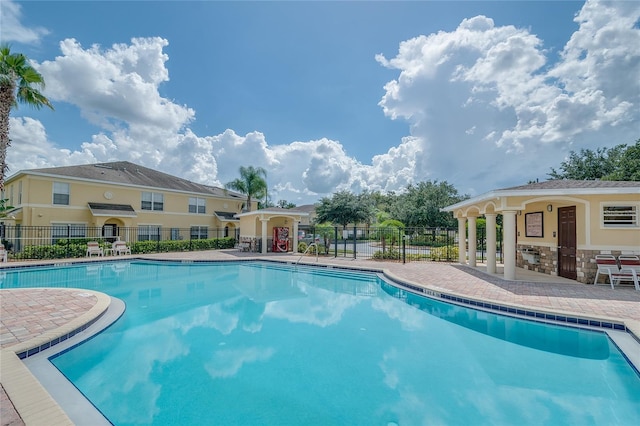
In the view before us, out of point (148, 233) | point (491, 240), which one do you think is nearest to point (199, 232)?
point (148, 233)

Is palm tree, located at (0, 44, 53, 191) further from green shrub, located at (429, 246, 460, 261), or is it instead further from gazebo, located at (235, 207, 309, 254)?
green shrub, located at (429, 246, 460, 261)

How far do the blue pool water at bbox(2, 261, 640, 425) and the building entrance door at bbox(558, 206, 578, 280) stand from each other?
208 inches

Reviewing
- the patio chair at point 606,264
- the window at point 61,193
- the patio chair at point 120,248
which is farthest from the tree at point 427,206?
the window at point 61,193

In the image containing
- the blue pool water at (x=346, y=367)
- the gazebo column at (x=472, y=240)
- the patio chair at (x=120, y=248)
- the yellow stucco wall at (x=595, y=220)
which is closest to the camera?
the blue pool water at (x=346, y=367)

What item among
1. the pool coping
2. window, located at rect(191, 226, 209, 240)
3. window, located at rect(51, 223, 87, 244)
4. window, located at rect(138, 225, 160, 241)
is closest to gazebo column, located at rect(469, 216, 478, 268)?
the pool coping

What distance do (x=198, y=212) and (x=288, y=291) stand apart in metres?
19.5

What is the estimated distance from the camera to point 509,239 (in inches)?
392

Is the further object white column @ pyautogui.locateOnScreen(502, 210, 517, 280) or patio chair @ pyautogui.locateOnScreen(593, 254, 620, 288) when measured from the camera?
white column @ pyautogui.locateOnScreen(502, 210, 517, 280)

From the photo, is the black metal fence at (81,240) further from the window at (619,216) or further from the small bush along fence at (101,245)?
the window at (619,216)

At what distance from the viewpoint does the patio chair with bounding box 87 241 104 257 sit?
1738cm

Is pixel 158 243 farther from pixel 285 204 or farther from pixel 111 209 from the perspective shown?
pixel 285 204

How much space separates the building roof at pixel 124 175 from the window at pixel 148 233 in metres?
3.28

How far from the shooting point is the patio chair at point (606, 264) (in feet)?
29.3

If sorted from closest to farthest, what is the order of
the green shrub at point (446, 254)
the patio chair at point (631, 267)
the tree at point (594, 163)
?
1. the patio chair at point (631, 267)
2. the green shrub at point (446, 254)
3. the tree at point (594, 163)
